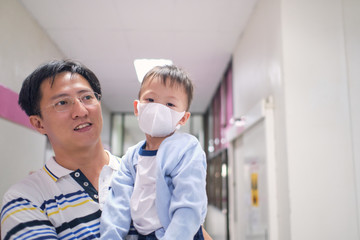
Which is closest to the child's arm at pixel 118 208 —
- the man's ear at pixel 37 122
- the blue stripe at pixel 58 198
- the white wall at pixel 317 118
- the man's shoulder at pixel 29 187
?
the blue stripe at pixel 58 198

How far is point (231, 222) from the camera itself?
4.66 meters

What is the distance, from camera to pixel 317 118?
2467 millimetres

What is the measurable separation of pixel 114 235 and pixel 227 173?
4.08 m

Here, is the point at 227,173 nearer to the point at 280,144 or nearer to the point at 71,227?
the point at 280,144

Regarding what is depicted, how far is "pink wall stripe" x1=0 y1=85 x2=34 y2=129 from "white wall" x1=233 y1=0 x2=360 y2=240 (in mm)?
2337

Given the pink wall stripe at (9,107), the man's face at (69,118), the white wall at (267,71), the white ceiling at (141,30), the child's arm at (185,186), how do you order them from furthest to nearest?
1. the white ceiling at (141,30)
2. the pink wall stripe at (9,107)
3. the white wall at (267,71)
4. the man's face at (69,118)
5. the child's arm at (185,186)

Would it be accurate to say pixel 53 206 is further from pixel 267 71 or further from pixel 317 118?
pixel 267 71

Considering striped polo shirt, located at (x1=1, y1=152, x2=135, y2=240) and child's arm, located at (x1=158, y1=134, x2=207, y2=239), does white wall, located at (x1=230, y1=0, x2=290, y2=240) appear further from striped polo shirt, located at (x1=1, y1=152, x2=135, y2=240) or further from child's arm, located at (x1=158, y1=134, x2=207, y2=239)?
striped polo shirt, located at (x1=1, y1=152, x2=135, y2=240)

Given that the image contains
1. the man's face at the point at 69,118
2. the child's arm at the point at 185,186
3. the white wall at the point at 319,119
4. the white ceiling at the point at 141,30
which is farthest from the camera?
the white ceiling at the point at 141,30

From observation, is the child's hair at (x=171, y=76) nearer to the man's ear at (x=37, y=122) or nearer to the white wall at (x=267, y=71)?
the man's ear at (x=37, y=122)

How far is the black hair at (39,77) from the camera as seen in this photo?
1236 millimetres

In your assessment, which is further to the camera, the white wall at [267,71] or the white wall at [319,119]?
the white wall at [267,71]

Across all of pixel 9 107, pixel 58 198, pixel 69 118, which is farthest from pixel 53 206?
pixel 9 107

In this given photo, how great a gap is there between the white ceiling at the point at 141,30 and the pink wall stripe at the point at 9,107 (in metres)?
0.93
